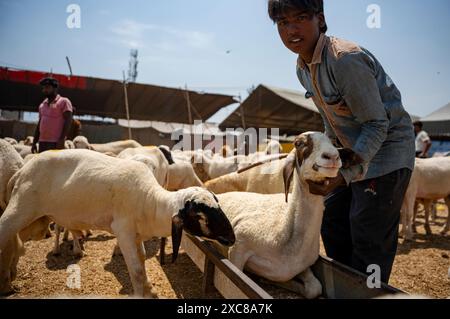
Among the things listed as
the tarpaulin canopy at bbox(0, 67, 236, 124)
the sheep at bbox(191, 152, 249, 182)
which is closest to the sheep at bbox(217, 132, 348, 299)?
the sheep at bbox(191, 152, 249, 182)

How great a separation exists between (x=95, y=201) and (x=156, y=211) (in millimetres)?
604

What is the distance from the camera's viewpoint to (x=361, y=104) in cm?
212

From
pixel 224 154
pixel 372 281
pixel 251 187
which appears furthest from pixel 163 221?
pixel 224 154

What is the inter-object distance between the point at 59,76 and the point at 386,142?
17988mm

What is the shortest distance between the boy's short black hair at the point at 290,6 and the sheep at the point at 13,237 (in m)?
3.05

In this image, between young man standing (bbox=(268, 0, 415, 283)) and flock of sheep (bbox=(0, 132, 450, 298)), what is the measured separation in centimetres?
23

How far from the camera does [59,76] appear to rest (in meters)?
17.2

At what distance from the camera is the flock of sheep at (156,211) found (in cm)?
276

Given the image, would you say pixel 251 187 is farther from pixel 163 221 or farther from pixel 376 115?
pixel 376 115

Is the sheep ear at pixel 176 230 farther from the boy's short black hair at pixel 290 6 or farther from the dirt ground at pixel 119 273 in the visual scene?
the boy's short black hair at pixel 290 6

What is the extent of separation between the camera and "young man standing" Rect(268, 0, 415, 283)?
210 centimetres

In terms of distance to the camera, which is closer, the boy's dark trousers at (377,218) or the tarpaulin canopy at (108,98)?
the boy's dark trousers at (377,218)

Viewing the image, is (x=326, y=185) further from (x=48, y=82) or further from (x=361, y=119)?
(x=48, y=82)

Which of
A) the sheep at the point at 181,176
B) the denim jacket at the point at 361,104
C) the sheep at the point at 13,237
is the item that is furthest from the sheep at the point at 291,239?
the sheep at the point at 181,176
